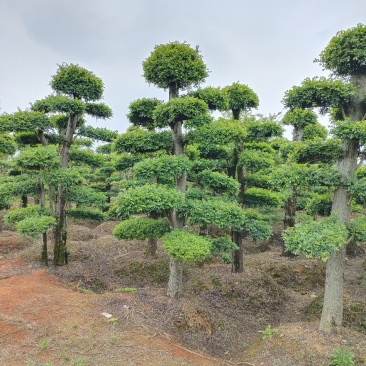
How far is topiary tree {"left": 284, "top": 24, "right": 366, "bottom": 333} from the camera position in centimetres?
696

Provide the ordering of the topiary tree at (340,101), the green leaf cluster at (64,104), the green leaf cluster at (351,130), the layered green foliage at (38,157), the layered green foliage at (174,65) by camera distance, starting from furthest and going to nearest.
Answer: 1. the green leaf cluster at (64,104)
2. the layered green foliage at (38,157)
3. the layered green foliage at (174,65)
4. the topiary tree at (340,101)
5. the green leaf cluster at (351,130)

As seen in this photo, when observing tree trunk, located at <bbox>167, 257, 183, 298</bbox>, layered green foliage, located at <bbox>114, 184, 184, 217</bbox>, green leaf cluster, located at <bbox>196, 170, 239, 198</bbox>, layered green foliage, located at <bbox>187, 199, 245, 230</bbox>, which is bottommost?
tree trunk, located at <bbox>167, 257, 183, 298</bbox>

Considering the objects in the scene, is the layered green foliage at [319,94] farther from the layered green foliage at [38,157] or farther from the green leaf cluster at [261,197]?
the layered green foliage at [38,157]

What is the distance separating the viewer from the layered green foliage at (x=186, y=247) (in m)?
7.20

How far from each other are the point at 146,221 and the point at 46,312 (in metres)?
3.33

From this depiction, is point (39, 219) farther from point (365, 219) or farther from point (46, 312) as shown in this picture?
point (365, 219)

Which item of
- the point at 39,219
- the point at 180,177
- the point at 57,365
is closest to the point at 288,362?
the point at 57,365

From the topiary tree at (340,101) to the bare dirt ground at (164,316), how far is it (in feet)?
2.61

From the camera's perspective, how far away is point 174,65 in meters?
8.30

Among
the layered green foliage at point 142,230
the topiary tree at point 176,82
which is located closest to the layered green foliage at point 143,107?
the topiary tree at point 176,82

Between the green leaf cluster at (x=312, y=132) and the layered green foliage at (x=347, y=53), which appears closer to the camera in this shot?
the layered green foliage at (x=347, y=53)

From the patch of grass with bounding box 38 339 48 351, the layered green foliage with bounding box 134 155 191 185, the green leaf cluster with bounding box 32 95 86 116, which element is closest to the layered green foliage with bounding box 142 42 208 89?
the layered green foliage with bounding box 134 155 191 185

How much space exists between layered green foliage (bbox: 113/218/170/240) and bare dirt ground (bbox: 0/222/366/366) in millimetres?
1676

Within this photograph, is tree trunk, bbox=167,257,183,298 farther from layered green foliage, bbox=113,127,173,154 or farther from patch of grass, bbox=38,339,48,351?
patch of grass, bbox=38,339,48,351
